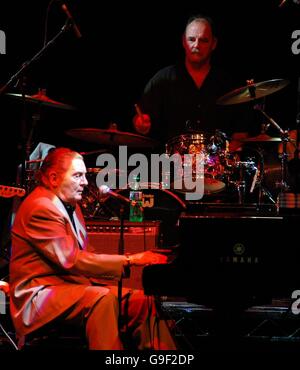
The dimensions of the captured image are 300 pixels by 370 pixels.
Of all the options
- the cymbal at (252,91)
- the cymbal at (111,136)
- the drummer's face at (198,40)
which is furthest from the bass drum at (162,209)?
the drummer's face at (198,40)

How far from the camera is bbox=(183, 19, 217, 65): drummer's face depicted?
6367mm

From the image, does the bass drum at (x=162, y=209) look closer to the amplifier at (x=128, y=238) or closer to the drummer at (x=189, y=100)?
the amplifier at (x=128, y=238)

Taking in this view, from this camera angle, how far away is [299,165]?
4379mm

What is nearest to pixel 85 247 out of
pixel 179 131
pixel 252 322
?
pixel 252 322

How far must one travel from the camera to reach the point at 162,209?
5988 mm

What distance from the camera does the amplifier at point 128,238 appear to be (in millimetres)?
5285

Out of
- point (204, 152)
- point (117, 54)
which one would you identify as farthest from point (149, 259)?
point (117, 54)

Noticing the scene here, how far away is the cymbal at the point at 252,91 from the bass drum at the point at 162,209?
1057 mm

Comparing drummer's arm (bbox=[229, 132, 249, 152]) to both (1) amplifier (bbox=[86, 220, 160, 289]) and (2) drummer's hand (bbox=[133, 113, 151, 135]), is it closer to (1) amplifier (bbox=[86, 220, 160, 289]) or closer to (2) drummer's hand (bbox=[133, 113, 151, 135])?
(2) drummer's hand (bbox=[133, 113, 151, 135])

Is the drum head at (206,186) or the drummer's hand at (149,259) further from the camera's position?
the drum head at (206,186)

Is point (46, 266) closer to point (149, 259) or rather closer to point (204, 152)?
point (149, 259)
